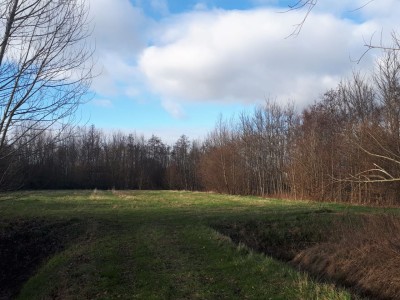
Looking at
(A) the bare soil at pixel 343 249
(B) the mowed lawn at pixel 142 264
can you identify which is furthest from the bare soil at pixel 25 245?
(A) the bare soil at pixel 343 249

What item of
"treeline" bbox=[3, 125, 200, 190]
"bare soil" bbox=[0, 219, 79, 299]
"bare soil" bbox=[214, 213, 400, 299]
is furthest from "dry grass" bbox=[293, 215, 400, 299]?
"treeline" bbox=[3, 125, 200, 190]

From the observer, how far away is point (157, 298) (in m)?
8.20

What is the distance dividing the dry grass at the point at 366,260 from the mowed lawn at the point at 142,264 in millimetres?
1566

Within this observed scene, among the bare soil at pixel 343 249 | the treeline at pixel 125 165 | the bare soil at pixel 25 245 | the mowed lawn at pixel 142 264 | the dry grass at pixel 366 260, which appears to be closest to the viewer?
the mowed lawn at pixel 142 264

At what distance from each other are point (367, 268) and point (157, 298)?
17.8 ft

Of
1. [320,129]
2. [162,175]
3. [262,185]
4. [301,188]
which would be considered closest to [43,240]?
[301,188]

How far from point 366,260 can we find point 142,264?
5835mm

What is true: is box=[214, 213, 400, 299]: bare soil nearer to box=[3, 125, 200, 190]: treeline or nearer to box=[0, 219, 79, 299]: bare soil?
box=[0, 219, 79, 299]: bare soil

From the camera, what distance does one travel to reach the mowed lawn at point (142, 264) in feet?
28.2

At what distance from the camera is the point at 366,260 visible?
35.3ft

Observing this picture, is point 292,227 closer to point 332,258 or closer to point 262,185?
point 332,258

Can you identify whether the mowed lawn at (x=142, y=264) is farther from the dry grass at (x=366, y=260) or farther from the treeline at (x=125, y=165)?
the treeline at (x=125, y=165)

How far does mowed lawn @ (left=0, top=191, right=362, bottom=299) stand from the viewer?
28.2 feet

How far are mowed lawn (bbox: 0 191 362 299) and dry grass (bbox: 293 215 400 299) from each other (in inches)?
61.7
